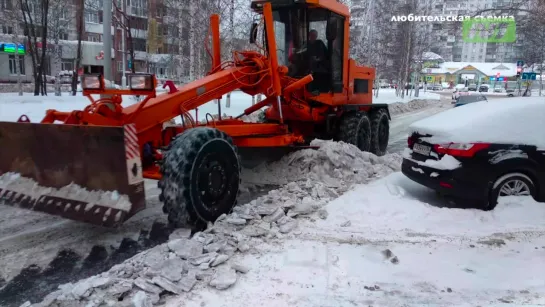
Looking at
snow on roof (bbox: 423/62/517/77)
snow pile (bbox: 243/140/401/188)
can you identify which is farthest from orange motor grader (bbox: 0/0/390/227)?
snow on roof (bbox: 423/62/517/77)

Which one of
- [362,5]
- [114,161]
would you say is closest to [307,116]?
[114,161]

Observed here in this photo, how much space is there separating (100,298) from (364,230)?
9.46 ft

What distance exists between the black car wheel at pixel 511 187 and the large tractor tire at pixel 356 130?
3.55 meters

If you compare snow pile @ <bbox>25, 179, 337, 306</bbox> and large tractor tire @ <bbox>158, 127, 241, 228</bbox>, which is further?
large tractor tire @ <bbox>158, 127, 241, 228</bbox>

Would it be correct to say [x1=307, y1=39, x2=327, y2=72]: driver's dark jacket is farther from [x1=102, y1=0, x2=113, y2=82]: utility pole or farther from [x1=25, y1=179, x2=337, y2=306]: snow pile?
[x1=102, y1=0, x2=113, y2=82]: utility pole

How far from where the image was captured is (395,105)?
91.9 ft

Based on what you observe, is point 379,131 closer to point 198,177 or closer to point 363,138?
point 363,138

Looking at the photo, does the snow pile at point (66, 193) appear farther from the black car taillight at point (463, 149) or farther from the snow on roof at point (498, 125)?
the snow on roof at point (498, 125)

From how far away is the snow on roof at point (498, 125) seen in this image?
224 inches

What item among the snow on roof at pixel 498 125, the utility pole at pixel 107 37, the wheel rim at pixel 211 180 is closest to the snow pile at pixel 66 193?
the wheel rim at pixel 211 180

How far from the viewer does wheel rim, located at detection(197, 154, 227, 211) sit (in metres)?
4.97

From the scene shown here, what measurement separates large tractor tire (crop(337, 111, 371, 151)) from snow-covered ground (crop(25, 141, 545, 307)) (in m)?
2.79

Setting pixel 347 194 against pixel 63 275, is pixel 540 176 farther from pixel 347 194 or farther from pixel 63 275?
pixel 63 275

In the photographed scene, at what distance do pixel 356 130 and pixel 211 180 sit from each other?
15.6 ft
